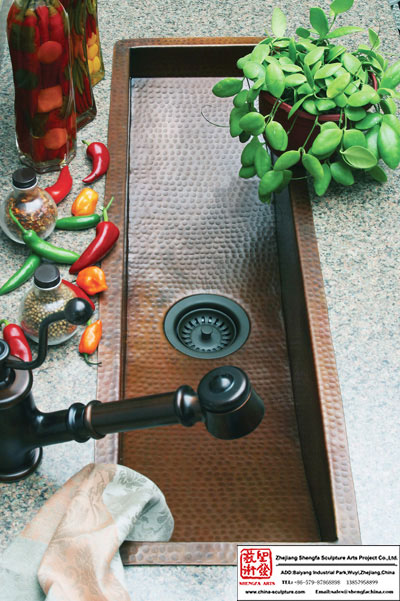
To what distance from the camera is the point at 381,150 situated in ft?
3.63

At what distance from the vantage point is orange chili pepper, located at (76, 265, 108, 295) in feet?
3.54

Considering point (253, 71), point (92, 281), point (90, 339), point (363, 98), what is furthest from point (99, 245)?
point (363, 98)

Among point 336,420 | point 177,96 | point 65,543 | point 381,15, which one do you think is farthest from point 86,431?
point 381,15

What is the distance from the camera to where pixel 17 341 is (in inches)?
38.3

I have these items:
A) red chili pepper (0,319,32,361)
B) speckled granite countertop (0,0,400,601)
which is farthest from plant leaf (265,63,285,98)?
red chili pepper (0,319,32,361)

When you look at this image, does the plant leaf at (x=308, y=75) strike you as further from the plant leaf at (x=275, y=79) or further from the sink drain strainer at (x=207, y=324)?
the sink drain strainer at (x=207, y=324)

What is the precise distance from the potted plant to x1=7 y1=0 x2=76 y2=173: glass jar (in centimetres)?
28

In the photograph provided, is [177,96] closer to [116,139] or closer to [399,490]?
[116,139]

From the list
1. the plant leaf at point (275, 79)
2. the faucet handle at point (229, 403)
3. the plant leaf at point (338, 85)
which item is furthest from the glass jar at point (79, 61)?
the faucet handle at point (229, 403)

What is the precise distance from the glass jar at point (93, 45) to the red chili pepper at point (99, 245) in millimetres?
416

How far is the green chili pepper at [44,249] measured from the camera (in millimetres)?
1097

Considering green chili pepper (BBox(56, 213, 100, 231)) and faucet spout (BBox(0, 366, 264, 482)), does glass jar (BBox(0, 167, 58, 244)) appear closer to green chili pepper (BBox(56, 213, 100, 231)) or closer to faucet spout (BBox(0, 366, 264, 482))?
green chili pepper (BBox(56, 213, 100, 231))

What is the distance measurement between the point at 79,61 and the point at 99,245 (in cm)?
40

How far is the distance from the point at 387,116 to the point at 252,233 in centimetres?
46
